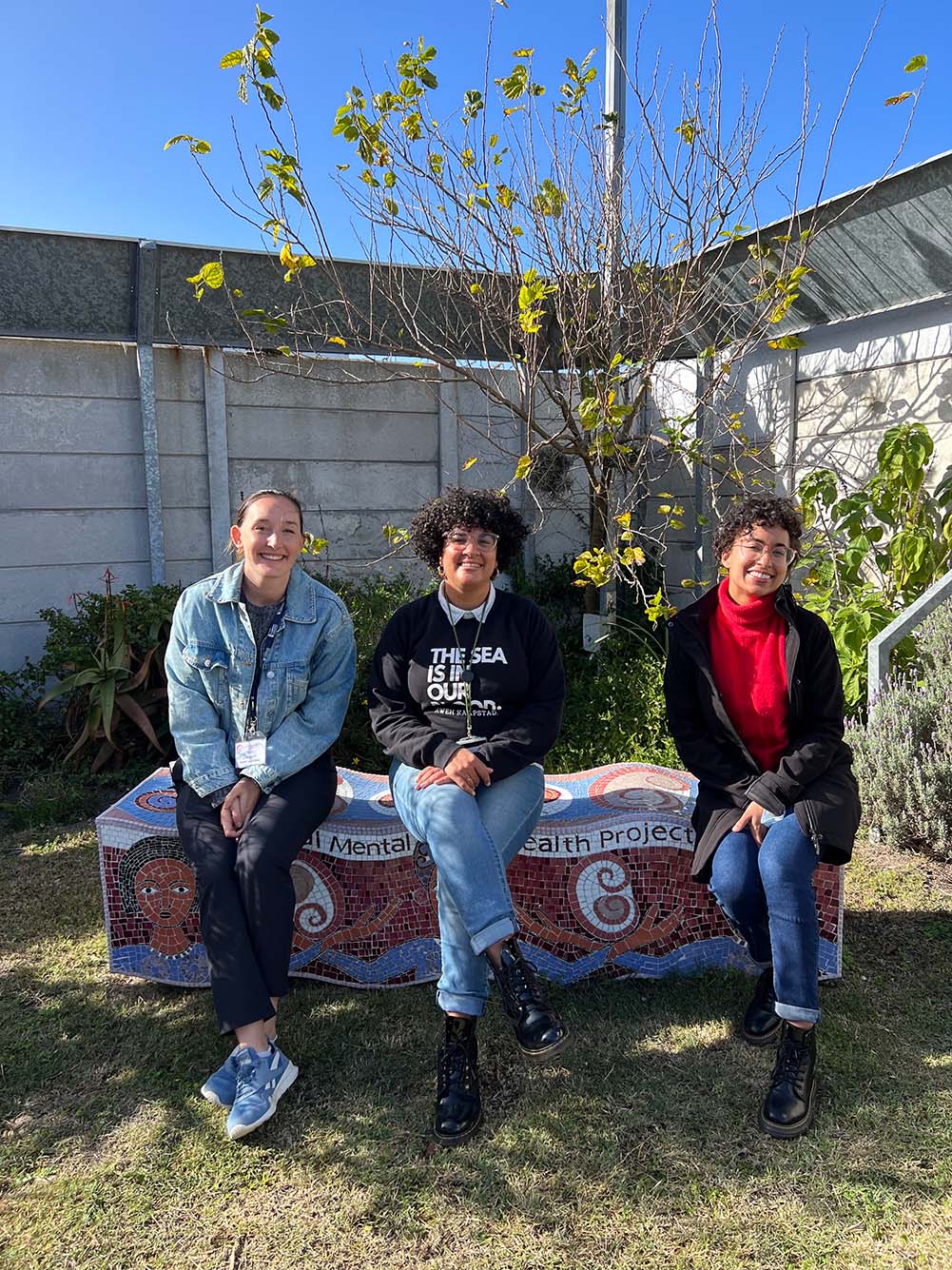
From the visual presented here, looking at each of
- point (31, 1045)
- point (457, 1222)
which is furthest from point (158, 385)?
point (457, 1222)

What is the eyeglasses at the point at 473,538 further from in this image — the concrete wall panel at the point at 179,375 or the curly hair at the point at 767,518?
the concrete wall panel at the point at 179,375

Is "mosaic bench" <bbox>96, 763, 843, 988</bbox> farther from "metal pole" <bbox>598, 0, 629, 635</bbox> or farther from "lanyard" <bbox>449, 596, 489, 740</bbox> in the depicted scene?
"metal pole" <bbox>598, 0, 629, 635</bbox>

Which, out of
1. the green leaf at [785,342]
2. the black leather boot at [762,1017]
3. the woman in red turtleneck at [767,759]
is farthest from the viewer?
the green leaf at [785,342]

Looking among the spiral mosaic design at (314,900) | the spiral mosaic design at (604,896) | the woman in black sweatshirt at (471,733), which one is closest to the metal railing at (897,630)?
the spiral mosaic design at (604,896)

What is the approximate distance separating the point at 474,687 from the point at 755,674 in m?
0.85

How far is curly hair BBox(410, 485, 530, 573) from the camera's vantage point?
9.21 ft

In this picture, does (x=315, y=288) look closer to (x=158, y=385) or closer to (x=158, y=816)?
(x=158, y=385)

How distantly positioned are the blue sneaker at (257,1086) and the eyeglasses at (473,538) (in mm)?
1542

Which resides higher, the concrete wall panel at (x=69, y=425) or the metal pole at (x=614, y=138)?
the metal pole at (x=614, y=138)

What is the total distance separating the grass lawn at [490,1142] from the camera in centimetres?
193

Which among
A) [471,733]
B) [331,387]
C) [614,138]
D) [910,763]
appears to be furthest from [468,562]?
[331,387]

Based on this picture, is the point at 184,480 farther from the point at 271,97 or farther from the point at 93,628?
the point at 271,97

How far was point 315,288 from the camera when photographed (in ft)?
18.4

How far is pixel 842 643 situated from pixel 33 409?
4705mm
